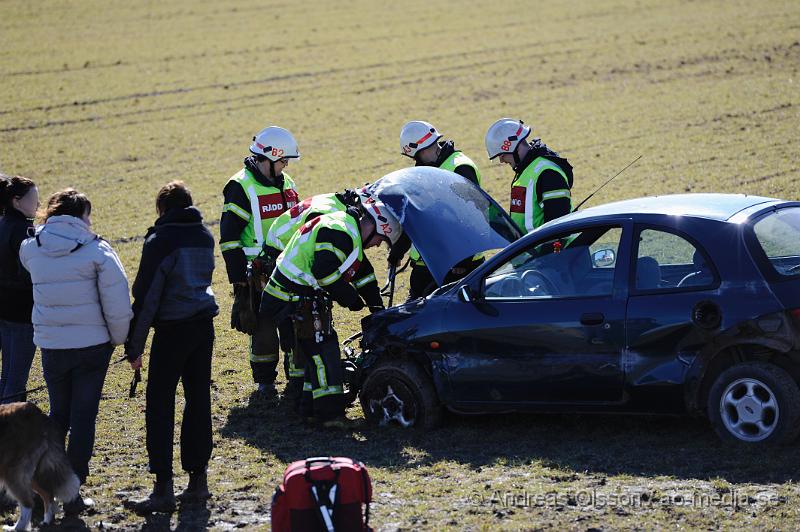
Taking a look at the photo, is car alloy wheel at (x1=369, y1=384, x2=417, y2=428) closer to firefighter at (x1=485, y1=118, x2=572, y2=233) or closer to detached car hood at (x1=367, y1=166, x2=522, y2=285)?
detached car hood at (x1=367, y1=166, x2=522, y2=285)

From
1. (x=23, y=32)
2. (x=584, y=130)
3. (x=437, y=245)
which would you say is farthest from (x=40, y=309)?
(x=23, y=32)

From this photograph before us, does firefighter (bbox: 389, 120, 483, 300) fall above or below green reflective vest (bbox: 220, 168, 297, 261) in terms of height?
above

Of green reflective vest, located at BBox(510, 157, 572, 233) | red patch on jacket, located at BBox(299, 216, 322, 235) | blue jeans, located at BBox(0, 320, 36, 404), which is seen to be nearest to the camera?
blue jeans, located at BBox(0, 320, 36, 404)

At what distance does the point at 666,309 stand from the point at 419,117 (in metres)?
18.4

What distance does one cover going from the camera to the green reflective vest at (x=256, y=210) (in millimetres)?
10367

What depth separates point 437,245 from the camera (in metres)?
9.10

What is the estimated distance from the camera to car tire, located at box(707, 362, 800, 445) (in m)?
7.41

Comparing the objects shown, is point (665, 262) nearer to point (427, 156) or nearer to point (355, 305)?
point (355, 305)

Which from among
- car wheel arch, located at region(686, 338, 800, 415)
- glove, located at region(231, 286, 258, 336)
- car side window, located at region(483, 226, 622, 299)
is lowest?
car wheel arch, located at region(686, 338, 800, 415)

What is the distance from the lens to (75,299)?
23.3 feet

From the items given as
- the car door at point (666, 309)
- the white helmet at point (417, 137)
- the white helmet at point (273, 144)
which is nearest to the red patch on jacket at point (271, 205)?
the white helmet at point (273, 144)

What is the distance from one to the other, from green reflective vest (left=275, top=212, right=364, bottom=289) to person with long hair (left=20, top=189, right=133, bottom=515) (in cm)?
187

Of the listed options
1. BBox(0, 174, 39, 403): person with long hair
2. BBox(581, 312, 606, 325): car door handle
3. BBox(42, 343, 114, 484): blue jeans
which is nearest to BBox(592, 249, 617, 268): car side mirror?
BBox(581, 312, 606, 325): car door handle

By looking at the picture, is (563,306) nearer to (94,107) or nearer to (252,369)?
(252,369)
